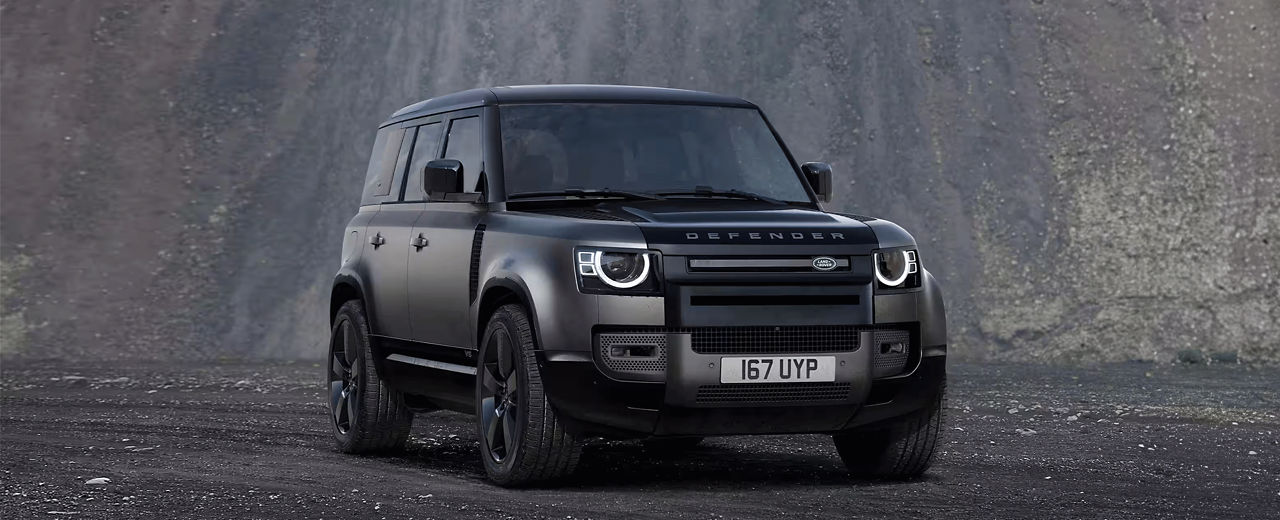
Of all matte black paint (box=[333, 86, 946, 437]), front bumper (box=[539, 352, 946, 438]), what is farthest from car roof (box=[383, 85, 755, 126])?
front bumper (box=[539, 352, 946, 438])

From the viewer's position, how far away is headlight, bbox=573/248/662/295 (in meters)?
8.27

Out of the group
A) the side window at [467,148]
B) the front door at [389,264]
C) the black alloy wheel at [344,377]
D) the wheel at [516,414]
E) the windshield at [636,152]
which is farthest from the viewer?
the black alloy wheel at [344,377]

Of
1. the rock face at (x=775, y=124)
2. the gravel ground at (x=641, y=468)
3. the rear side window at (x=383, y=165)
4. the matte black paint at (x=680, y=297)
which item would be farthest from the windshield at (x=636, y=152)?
the rock face at (x=775, y=124)

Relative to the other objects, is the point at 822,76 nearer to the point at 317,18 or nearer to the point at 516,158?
the point at 317,18

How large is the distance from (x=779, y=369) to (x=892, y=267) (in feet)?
2.68

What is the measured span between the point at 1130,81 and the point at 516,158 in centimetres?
2055

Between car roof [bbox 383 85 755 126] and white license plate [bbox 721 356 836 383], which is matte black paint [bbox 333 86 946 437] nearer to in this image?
white license plate [bbox 721 356 836 383]

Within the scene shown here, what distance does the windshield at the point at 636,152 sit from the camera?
9477 mm

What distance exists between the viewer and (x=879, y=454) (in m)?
9.40

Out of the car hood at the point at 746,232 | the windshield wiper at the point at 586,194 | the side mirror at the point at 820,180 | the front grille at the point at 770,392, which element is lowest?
the front grille at the point at 770,392

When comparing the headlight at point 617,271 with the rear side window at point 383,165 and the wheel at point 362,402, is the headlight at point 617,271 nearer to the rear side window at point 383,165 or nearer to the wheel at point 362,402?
the wheel at point 362,402

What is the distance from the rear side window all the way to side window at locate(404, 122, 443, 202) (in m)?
0.36

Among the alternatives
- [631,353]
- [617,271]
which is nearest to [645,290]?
[617,271]

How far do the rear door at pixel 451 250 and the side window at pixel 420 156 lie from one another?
6.6 inches
